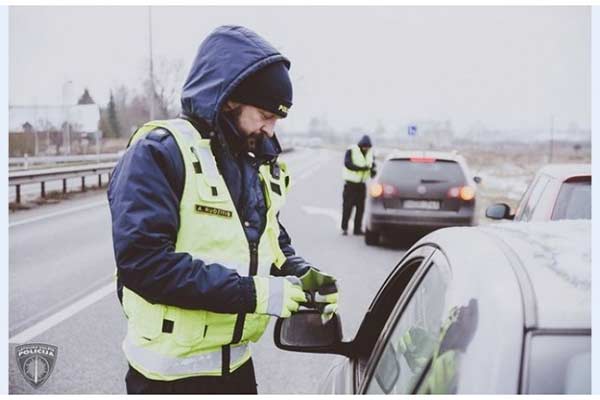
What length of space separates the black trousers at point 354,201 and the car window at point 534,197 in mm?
4276

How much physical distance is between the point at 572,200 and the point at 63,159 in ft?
10.3

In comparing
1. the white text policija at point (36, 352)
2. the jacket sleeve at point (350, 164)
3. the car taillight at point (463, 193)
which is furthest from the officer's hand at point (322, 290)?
the jacket sleeve at point (350, 164)

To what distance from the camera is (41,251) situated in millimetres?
6449

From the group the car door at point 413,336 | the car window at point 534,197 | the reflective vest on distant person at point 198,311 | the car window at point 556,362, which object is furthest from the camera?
the car window at point 534,197

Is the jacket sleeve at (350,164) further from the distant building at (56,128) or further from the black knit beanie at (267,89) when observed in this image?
the black knit beanie at (267,89)

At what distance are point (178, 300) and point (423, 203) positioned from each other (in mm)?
5566

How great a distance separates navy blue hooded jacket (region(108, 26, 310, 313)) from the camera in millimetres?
1772

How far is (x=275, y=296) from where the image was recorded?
1922 millimetres

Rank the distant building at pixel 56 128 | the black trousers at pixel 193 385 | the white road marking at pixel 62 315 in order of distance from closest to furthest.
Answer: the black trousers at pixel 193 385, the distant building at pixel 56 128, the white road marking at pixel 62 315

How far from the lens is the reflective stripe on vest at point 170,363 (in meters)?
1.95

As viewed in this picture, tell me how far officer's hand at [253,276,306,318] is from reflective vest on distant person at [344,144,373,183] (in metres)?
6.46

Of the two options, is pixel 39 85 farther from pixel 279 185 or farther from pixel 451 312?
pixel 451 312

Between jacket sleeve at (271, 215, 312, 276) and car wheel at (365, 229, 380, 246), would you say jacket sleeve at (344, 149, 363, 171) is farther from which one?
jacket sleeve at (271, 215, 312, 276)

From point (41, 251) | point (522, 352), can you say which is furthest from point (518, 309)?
point (41, 251)
